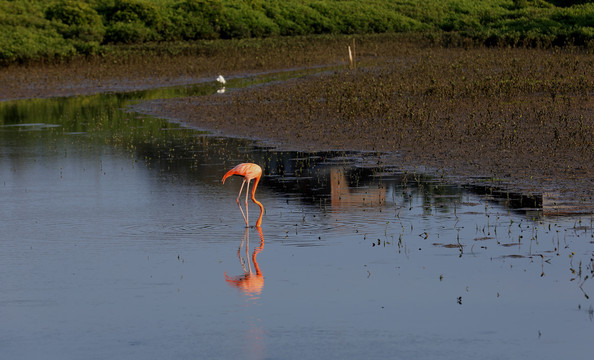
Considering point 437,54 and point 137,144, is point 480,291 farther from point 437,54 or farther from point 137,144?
point 437,54

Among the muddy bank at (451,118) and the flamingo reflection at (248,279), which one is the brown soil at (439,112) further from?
the flamingo reflection at (248,279)

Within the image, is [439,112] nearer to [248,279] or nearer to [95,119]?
[95,119]

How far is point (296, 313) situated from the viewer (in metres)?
8.38

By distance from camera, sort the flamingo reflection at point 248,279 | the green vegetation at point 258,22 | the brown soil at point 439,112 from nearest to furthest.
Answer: the flamingo reflection at point 248,279, the brown soil at point 439,112, the green vegetation at point 258,22

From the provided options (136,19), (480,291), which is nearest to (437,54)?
(136,19)

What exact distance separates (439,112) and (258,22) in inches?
2012

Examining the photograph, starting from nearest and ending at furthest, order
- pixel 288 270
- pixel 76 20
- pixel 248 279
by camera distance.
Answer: pixel 248 279
pixel 288 270
pixel 76 20

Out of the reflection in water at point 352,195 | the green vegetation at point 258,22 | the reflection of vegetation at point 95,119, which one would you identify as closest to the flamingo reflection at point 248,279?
the reflection in water at point 352,195

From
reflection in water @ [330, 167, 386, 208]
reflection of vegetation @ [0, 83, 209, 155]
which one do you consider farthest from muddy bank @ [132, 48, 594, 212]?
reflection in water @ [330, 167, 386, 208]

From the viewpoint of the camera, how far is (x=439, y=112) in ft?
78.2

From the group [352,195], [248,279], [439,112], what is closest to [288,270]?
[248,279]

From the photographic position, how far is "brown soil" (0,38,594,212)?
16.5 m

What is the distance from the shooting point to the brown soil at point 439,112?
16500 mm

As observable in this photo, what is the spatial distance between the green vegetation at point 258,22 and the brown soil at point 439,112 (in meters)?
7.85
